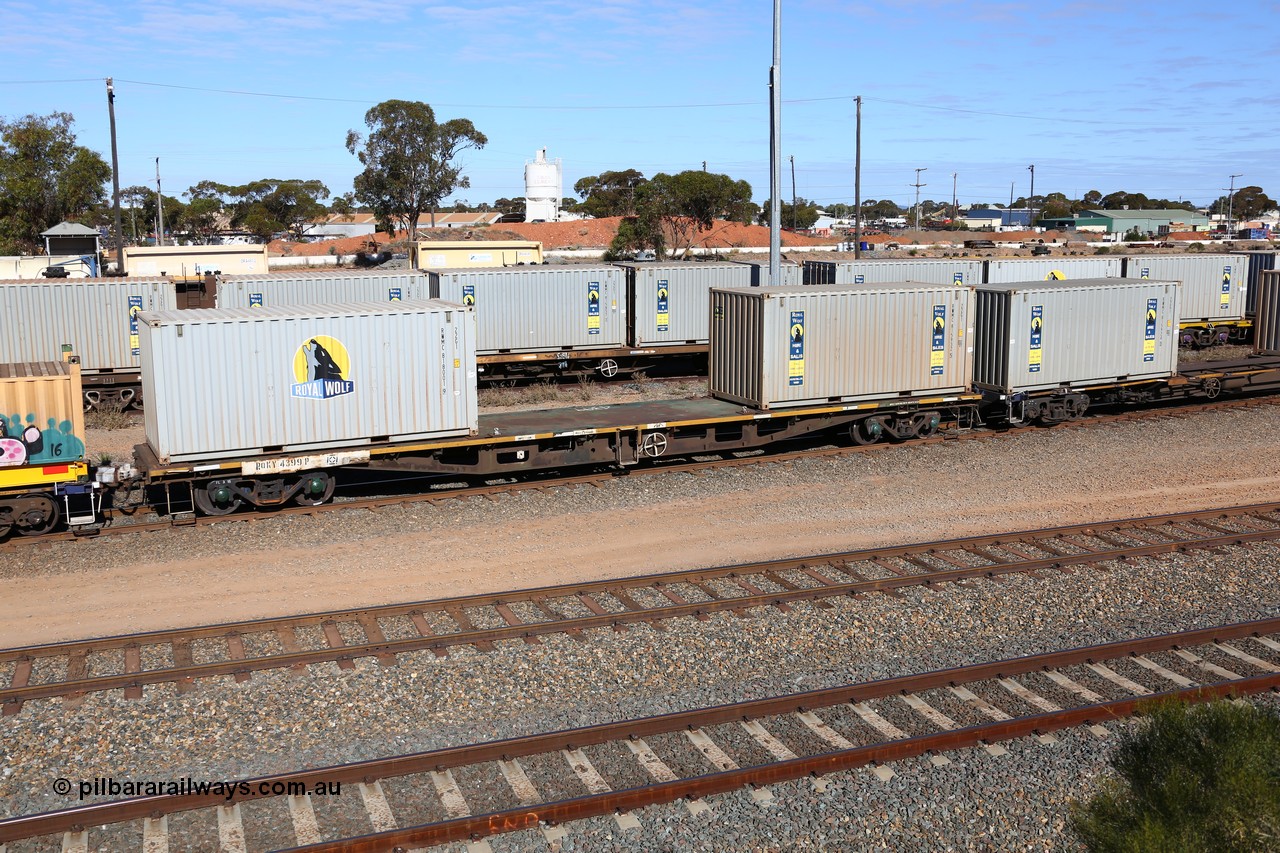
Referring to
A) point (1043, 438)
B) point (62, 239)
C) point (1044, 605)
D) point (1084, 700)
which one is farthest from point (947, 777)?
point (62, 239)

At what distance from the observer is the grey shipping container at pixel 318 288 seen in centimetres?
2623

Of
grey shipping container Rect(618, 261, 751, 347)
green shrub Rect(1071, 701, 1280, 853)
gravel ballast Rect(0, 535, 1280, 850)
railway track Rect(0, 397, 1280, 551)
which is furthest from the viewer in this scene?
grey shipping container Rect(618, 261, 751, 347)

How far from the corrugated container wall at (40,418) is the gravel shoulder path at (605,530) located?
4.01 feet

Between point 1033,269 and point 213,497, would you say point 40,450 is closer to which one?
point 213,497

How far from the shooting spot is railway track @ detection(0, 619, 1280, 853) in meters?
7.19

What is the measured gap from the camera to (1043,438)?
2089cm

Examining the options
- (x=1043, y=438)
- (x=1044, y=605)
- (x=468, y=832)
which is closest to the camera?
(x=468, y=832)

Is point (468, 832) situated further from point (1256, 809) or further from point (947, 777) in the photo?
point (1256, 809)

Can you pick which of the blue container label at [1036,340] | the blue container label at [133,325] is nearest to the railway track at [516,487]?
the blue container label at [1036,340]

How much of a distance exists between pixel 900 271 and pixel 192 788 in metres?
30.1

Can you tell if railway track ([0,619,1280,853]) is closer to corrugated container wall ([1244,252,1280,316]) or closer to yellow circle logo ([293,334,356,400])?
yellow circle logo ([293,334,356,400])

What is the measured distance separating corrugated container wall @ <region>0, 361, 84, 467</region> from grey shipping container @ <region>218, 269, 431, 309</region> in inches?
459

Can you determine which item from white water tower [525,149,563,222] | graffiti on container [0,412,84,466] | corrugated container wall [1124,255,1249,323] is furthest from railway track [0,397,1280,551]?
white water tower [525,149,563,222]

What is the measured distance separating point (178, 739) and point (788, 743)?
4816 millimetres
